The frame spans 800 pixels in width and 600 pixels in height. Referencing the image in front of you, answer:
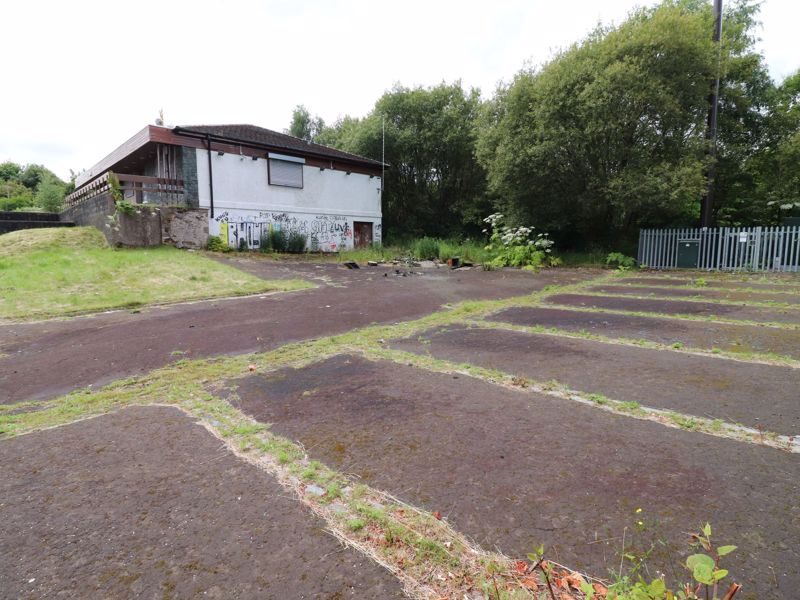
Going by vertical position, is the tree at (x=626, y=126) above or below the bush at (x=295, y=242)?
above

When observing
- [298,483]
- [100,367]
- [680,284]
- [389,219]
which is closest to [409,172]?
[389,219]

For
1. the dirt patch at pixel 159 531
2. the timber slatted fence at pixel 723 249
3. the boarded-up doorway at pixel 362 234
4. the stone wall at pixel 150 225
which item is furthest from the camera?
the boarded-up doorway at pixel 362 234

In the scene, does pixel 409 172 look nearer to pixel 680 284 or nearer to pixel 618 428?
pixel 680 284

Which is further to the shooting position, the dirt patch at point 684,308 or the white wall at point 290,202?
the white wall at point 290,202

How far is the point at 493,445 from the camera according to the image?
2275 millimetres

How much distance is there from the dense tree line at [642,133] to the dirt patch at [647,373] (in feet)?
33.7

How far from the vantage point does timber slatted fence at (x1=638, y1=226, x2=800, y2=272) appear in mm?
11828

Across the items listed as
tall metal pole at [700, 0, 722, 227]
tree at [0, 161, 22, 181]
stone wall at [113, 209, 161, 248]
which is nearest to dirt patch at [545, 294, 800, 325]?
tall metal pole at [700, 0, 722, 227]

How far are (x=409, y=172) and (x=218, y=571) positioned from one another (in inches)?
951

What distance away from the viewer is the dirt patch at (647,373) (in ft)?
8.86

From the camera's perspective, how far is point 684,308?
6.45m

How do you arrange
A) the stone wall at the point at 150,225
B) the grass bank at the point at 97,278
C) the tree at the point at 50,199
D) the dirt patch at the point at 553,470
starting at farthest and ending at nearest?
the tree at the point at 50,199 → the stone wall at the point at 150,225 → the grass bank at the point at 97,278 → the dirt patch at the point at 553,470

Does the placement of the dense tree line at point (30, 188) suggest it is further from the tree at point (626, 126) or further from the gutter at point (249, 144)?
the tree at point (626, 126)

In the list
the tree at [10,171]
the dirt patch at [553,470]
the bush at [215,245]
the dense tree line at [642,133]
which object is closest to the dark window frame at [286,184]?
the bush at [215,245]
